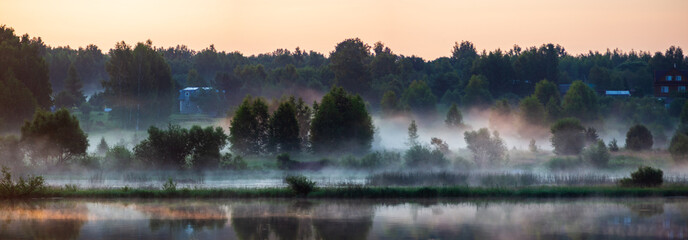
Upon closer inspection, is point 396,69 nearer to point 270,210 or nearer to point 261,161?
point 261,161

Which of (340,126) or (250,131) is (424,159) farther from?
(250,131)

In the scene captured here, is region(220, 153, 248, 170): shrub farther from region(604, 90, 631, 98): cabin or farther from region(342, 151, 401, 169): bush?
region(604, 90, 631, 98): cabin

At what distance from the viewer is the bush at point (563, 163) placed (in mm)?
63906

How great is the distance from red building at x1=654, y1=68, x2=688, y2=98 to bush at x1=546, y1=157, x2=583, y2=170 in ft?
246

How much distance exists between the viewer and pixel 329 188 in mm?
43031

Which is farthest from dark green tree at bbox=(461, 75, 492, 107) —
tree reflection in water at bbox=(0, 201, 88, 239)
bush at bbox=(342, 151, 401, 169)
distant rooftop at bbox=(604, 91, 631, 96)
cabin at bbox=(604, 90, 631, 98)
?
tree reflection in water at bbox=(0, 201, 88, 239)

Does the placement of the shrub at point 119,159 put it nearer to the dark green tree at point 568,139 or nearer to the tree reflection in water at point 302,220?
the tree reflection in water at point 302,220

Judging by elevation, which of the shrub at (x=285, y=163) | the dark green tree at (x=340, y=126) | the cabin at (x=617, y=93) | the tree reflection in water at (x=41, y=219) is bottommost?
the tree reflection in water at (x=41, y=219)

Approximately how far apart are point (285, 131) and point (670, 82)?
85.3 metres

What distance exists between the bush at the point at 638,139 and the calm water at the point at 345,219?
3304 cm

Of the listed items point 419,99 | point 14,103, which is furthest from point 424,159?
point 419,99

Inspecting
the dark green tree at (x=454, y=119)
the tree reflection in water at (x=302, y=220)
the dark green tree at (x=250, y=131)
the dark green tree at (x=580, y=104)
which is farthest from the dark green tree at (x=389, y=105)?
the tree reflection in water at (x=302, y=220)

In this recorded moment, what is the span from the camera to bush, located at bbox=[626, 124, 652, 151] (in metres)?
72.8

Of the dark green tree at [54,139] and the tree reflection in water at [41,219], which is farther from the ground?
the dark green tree at [54,139]
